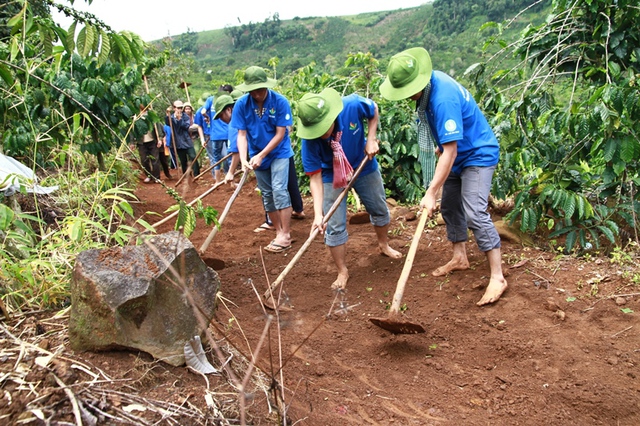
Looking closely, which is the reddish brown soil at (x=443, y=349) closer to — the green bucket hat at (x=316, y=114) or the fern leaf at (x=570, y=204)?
the fern leaf at (x=570, y=204)

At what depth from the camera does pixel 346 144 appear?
3572 millimetres

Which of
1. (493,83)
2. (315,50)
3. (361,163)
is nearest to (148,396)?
(361,163)

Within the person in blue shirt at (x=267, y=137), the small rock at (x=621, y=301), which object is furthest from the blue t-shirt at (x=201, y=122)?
the small rock at (x=621, y=301)

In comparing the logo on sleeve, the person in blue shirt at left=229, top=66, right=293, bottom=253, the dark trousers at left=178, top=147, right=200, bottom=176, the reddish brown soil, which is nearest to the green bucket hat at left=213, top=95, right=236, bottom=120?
the person in blue shirt at left=229, top=66, right=293, bottom=253

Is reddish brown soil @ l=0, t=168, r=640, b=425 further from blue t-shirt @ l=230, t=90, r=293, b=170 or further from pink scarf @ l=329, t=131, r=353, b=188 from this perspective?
blue t-shirt @ l=230, t=90, r=293, b=170

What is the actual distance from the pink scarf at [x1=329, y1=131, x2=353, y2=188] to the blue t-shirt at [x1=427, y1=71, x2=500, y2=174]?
622 millimetres

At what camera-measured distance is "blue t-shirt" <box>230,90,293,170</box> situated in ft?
14.5

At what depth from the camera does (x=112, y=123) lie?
4.38 metres

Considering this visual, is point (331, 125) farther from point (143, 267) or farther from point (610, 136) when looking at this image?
point (610, 136)

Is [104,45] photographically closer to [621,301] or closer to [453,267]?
[453,267]

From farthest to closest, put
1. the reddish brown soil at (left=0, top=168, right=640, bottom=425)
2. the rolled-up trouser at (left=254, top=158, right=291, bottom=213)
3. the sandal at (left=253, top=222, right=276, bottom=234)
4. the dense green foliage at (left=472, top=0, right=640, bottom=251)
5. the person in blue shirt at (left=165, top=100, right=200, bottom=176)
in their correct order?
the person in blue shirt at (left=165, top=100, right=200, bottom=176) → the sandal at (left=253, top=222, right=276, bottom=234) → the rolled-up trouser at (left=254, top=158, right=291, bottom=213) → the dense green foliage at (left=472, top=0, right=640, bottom=251) → the reddish brown soil at (left=0, top=168, right=640, bottom=425)

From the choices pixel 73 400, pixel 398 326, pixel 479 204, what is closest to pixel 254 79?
pixel 479 204

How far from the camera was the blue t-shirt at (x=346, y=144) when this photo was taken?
3471mm

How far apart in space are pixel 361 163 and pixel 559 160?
1.47 metres
